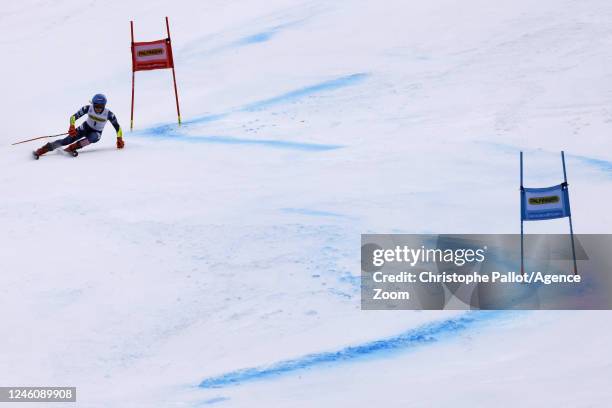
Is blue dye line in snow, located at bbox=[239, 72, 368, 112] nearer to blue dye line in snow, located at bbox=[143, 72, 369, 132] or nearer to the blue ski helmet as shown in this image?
A: blue dye line in snow, located at bbox=[143, 72, 369, 132]

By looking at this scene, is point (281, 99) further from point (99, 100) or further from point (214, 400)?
point (214, 400)

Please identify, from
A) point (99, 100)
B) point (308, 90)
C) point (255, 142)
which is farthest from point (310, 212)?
point (308, 90)

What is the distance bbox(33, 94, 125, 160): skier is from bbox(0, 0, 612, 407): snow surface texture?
20 cm

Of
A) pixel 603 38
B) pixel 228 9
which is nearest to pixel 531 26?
pixel 603 38

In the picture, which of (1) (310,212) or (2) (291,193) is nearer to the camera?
(1) (310,212)

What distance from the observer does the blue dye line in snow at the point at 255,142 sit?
41.5 ft

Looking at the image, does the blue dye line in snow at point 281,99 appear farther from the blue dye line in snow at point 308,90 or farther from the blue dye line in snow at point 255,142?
the blue dye line in snow at point 255,142

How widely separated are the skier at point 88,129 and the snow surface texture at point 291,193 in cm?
20

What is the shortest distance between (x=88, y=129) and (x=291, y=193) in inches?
132

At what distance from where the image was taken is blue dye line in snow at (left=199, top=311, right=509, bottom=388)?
7.31 meters

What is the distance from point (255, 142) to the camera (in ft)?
42.6

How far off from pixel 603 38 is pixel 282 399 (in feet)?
34.8

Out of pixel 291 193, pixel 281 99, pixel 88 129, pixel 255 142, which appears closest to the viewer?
pixel 291 193

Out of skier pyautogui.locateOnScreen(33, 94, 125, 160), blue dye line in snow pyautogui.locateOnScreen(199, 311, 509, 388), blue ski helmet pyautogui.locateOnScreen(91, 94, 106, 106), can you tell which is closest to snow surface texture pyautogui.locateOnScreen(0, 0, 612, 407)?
blue dye line in snow pyautogui.locateOnScreen(199, 311, 509, 388)
